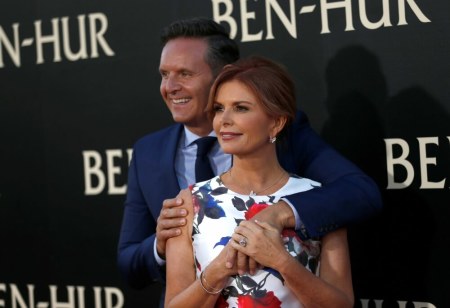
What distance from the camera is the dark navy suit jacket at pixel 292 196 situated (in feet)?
7.27

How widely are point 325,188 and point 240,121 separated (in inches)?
10.8

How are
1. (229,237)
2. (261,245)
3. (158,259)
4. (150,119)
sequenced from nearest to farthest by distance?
(261,245) → (229,237) → (158,259) → (150,119)

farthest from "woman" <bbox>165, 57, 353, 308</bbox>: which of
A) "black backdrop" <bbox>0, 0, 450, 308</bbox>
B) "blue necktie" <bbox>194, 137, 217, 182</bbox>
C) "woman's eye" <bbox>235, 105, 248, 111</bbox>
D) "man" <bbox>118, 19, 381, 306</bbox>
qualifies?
"black backdrop" <bbox>0, 0, 450, 308</bbox>

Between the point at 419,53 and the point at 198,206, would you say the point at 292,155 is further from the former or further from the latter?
the point at 419,53

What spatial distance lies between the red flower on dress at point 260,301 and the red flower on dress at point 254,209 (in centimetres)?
19

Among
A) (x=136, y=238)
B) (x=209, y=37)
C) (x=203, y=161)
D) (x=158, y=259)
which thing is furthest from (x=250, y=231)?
(x=209, y=37)

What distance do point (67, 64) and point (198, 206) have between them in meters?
1.55

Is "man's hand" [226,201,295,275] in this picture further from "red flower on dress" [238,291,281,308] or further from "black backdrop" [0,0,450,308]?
"black backdrop" [0,0,450,308]

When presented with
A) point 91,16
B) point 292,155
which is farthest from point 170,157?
point 91,16

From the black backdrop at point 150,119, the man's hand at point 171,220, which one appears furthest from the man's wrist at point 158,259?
the black backdrop at point 150,119

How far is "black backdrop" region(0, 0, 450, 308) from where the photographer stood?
291 cm

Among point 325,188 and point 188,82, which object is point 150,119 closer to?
point 188,82

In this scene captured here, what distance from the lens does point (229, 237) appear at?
7.18 feet

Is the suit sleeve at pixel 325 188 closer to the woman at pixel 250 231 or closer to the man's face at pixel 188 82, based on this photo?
the woman at pixel 250 231
